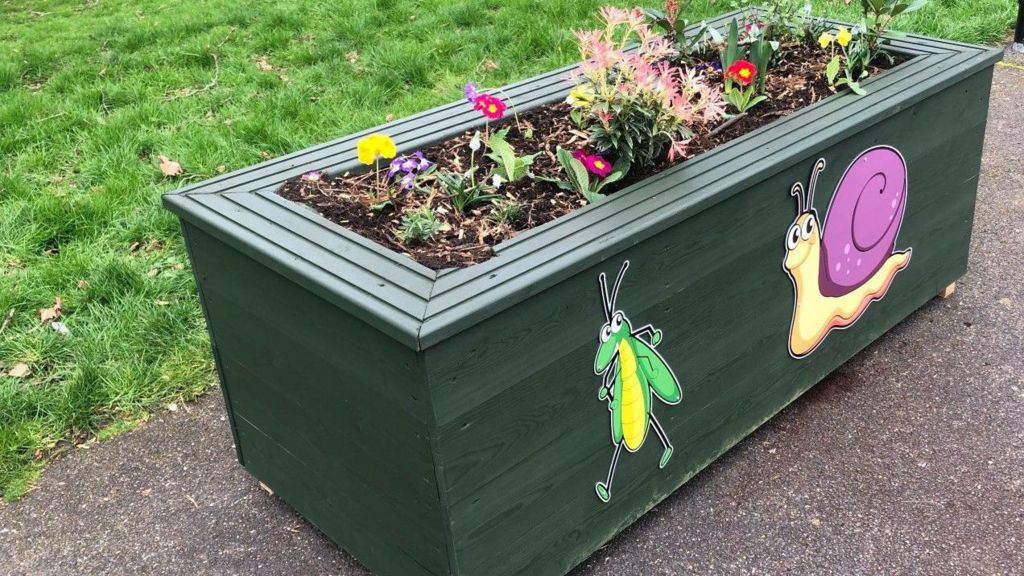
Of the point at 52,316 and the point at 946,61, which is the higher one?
the point at 946,61

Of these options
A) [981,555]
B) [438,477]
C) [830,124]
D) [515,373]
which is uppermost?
[830,124]

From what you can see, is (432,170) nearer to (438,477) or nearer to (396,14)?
(438,477)

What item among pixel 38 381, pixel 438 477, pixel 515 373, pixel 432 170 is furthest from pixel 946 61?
pixel 38 381

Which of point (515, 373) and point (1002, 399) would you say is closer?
point (515, 373)

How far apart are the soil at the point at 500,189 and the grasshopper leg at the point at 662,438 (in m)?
0.56

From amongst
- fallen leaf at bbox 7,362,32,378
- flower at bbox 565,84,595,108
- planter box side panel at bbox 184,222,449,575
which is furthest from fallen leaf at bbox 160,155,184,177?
flower at bbox 565,84,595,108

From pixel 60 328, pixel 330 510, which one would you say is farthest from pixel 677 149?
pixel 60 328

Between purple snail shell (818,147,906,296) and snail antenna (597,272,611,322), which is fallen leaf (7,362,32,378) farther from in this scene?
purple snail shell (818,147,906,296)

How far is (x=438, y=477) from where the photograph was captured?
1.88 m

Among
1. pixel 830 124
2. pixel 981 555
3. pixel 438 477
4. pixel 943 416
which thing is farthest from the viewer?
pixel 943 416

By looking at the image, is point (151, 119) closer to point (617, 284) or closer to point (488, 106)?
point (488, 106)

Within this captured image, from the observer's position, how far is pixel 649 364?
7.40ft

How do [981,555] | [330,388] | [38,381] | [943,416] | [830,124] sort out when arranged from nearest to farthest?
[330,388]
[981,555]
[830,124]
[943,416]
[38,381]

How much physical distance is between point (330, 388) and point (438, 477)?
347 millimetres
